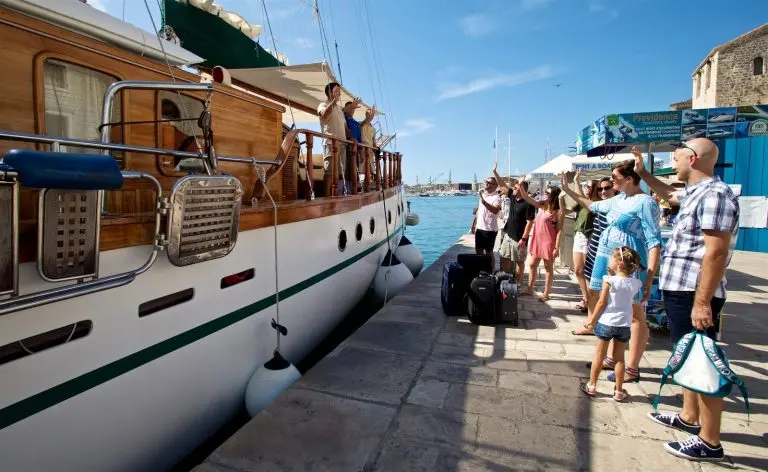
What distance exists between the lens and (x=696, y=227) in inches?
102

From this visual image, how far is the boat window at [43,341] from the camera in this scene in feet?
6.02

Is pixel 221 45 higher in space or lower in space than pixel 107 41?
higher

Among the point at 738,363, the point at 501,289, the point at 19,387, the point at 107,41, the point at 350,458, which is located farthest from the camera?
the point at 501,289

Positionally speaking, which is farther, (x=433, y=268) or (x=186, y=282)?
(x=433, y=268)

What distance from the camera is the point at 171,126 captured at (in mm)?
3090

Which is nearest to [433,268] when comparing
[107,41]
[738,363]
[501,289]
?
[501,289]

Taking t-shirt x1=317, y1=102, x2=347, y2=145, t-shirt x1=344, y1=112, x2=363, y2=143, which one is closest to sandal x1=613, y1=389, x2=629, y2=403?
t-shirt x1=317, y1=102, x2=347, y2=145

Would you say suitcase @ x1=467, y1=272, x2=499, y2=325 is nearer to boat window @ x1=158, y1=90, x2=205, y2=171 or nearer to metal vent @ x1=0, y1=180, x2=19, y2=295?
boat window @ x1=158, y1=90, x2=205, y2=171

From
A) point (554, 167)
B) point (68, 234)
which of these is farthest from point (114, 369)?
point (554, 167)

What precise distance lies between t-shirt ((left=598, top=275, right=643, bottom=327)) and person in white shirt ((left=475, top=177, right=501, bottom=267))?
3364 millimetres

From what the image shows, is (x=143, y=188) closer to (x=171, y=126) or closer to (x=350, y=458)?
(x=171, y=126)

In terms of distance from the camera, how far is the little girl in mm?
3209

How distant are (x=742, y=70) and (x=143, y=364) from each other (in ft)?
138

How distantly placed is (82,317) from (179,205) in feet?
2.42
